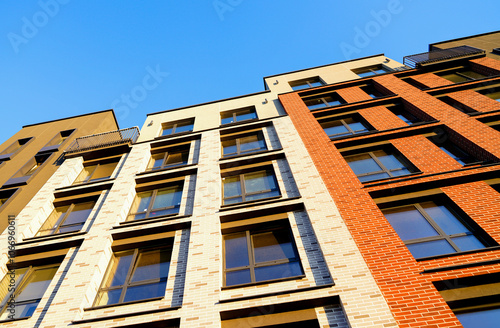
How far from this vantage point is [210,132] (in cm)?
1591

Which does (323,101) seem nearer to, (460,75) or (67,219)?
(460,75)

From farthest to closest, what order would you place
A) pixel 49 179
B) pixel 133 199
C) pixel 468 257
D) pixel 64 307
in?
pixel 49 179, pixel 133 199, pixel 64 307, pixel 468 257

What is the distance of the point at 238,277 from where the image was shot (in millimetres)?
8109

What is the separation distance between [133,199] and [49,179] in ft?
16.5

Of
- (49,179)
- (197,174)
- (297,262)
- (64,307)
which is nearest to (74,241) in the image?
(64,307)

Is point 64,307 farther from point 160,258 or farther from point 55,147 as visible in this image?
point 55,147

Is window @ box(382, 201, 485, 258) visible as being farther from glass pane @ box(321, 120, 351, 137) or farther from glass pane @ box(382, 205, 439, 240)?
glass pane @ box(321, 120, 351, 137)

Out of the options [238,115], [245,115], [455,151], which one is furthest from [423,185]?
[238,115]

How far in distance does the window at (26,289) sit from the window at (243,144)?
8.25m

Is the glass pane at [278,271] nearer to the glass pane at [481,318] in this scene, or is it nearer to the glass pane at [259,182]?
the glass pane at [481,318]

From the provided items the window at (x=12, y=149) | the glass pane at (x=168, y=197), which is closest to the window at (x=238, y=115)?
the glass pane at (x=168, y=197)

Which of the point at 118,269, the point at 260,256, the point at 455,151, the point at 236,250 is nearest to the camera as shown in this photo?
the point at 260,256

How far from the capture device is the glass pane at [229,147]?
1488cm

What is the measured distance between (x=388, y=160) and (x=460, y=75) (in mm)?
10163
